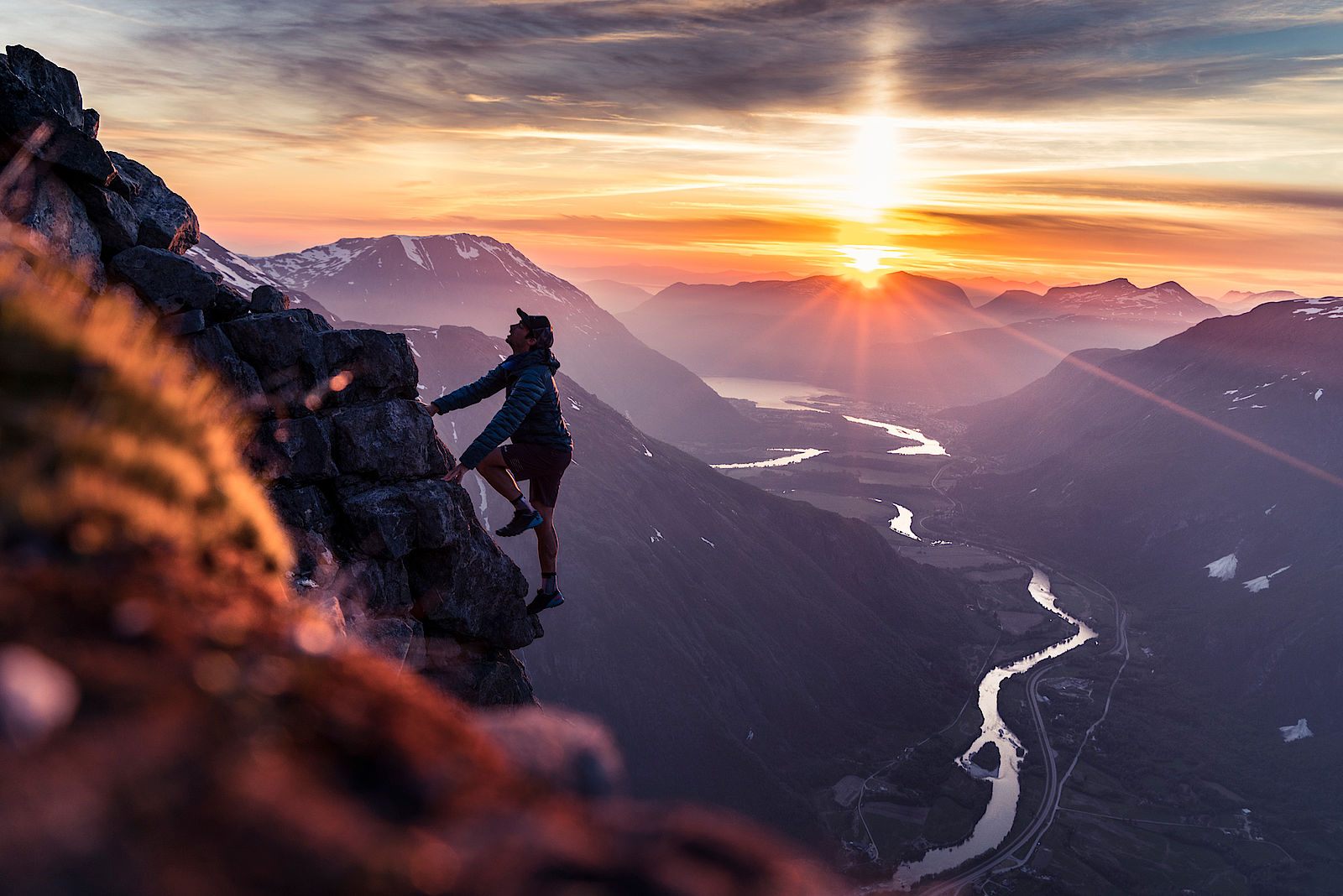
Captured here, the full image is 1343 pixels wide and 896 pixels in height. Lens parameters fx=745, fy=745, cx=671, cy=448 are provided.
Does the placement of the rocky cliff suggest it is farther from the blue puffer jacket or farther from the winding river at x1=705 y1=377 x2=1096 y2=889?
the winding river at x1=705 y1=377 x2=1096 y2=889

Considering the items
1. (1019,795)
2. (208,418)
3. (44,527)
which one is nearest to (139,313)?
(208,418)

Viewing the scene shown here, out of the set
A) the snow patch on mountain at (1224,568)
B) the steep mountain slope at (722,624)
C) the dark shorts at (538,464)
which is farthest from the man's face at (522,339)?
the snow patch on mountain at (1224,568)

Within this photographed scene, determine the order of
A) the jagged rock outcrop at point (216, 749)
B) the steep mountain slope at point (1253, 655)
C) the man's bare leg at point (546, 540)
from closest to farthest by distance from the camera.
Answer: the jagged rock outcrop at point (216, 749)
the man's bare leg at point (546, 540)
the steep mountain slope at point (1253, 655)

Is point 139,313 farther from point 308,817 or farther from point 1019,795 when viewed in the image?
point 1019,795

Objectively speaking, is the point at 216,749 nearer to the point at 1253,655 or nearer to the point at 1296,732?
the point at 1296,732

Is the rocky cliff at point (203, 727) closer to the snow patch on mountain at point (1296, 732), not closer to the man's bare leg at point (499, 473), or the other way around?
the man's bare leg at point (499, 473)

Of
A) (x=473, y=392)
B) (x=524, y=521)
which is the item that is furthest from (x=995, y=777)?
(x=473, y=392)

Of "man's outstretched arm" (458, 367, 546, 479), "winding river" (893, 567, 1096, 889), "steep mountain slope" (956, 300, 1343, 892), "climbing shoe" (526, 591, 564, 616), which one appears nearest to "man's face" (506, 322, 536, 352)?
"man's outstretched arm" (458, 367, 546, 479)
